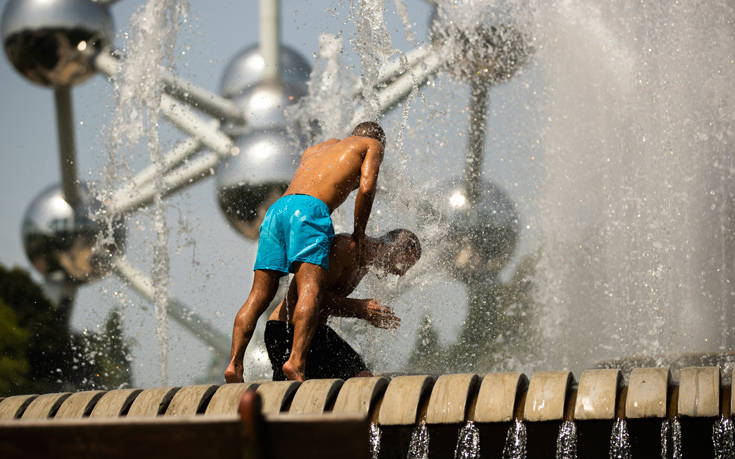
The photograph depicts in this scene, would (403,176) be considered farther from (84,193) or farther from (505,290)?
(84,193)

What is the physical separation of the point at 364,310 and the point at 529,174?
3.80 metres

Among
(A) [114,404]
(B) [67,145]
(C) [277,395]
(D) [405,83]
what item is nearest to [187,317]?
(B) [67,145]

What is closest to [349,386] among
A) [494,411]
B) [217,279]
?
[494,411]

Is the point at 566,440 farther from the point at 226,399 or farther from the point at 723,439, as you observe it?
the point at 226,399

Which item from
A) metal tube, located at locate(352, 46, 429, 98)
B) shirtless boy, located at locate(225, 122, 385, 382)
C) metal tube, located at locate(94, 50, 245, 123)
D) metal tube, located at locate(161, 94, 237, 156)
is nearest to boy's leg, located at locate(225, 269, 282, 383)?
shirtless boy, located at locate(225, 122, 385, 382)

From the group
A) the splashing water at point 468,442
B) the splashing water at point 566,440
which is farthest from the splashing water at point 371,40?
the splashing water at point 566,440

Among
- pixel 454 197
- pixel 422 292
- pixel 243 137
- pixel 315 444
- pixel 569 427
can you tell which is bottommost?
pixel 315 444

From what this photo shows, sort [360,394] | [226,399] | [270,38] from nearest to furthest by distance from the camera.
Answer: [360,394] < [226,399] < [270,38]

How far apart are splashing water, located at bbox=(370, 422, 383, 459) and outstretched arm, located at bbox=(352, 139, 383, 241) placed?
1.30 metres

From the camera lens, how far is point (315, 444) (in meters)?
1.97

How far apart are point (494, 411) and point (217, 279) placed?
19.4 ft

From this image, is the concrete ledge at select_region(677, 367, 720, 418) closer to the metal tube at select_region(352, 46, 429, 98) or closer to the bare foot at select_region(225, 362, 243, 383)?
the bare foot at select_region(225, 362, 243, 383)

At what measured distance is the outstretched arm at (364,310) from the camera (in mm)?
4527

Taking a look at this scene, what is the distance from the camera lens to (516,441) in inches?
130
